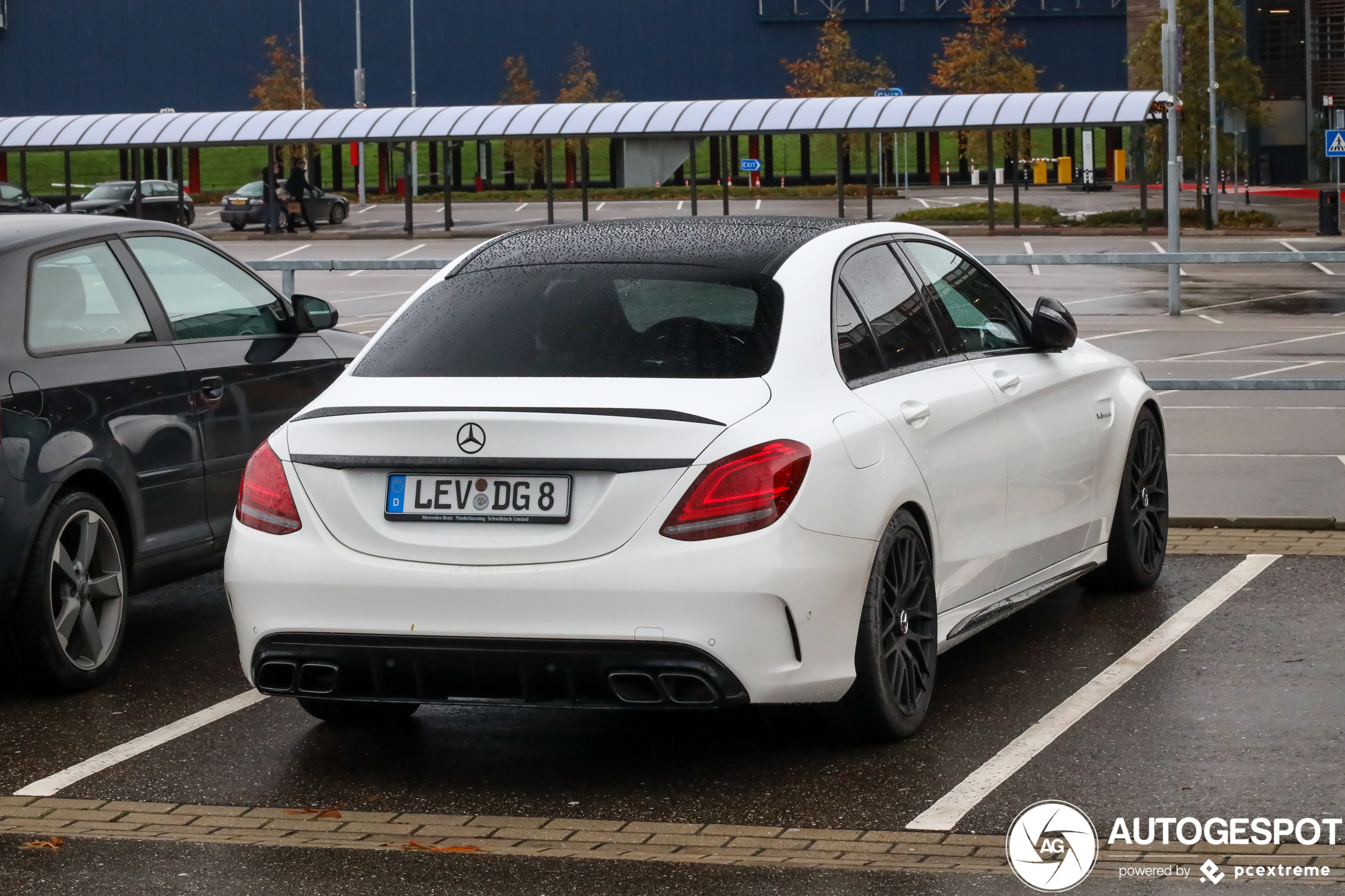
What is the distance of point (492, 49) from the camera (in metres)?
78.2

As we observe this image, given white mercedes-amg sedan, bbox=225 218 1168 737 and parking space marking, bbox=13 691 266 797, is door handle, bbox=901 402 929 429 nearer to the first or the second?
white mercedes-amg sedan, bbox=225 218 1168 737

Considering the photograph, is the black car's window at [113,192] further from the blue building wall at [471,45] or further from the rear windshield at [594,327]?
the rear windshield at [594,327]

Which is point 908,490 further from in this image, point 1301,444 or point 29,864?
point 1301,444

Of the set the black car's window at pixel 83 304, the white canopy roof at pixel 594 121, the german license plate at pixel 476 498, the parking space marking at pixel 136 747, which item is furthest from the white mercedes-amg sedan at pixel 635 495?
the white canopy roof at pixel 594 121

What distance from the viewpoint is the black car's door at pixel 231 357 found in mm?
7227

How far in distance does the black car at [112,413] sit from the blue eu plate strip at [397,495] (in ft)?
5.73

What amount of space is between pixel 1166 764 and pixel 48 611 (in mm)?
3498

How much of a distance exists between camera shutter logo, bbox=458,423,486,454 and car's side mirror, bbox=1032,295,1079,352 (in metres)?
2.45

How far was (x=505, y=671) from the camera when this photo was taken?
4.93m

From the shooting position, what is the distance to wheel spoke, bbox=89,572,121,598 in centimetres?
660

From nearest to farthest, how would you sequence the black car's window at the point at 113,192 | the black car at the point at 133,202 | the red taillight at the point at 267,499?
the red taillight at the point at 267,499, the black car at the point at 133,202, the black car's window at the point at 113,192

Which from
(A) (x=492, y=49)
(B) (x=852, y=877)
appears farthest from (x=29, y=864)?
(A) (x=492, y=49)

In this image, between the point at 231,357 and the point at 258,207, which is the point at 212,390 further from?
the point at 258,207

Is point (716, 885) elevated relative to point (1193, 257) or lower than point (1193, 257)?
lower
